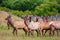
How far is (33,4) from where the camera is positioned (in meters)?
73.7

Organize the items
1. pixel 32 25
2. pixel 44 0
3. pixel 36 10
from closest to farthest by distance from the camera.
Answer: pixel 32 25 < pixel 36 10 < pixel 44 0

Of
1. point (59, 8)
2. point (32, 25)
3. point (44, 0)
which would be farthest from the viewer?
point (44, 0)

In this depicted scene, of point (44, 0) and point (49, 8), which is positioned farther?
point (44, 0)

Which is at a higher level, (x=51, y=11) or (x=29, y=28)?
(x=29, y=28)

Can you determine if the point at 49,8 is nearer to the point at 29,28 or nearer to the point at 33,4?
the point at 33,4

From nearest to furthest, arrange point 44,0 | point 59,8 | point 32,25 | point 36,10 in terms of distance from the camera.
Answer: point 32,25 < point 36,10 < point 59,8 < point 44,0

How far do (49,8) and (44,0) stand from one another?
28.2ft

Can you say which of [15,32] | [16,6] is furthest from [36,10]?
[15,32]

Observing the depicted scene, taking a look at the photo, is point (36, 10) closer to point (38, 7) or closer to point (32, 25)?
point (38, 7)

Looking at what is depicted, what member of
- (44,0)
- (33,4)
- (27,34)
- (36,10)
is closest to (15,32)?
(27,34)

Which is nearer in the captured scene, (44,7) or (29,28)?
(29,28)

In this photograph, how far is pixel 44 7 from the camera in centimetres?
7000

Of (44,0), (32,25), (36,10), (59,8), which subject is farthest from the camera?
(44,0)

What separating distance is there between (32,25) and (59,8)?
50862 mm
